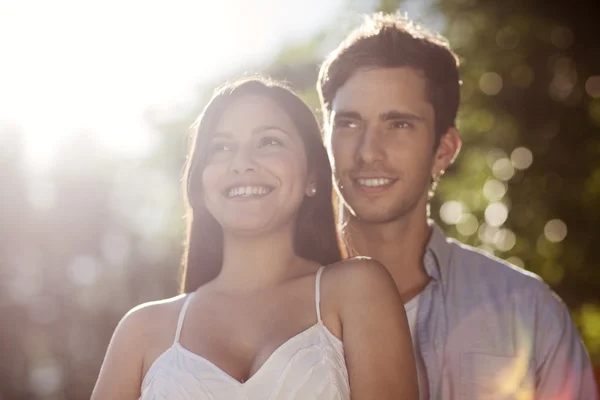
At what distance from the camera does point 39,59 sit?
56.4ft

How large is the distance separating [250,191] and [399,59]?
2.04 meters

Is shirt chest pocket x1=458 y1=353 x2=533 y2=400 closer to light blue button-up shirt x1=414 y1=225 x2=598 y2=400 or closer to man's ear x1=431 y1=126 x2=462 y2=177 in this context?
light blue button-up shirt x1=414 y1=225 x2=598 y2=400

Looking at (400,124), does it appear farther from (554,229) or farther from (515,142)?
(515,142)

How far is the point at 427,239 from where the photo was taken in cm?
547

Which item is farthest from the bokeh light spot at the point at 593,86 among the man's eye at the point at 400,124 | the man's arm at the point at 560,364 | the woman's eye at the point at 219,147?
the woman's eye at the point at 219,147

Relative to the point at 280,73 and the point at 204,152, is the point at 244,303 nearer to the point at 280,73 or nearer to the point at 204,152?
the point at 204,152

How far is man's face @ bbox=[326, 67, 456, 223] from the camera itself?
5277 mm

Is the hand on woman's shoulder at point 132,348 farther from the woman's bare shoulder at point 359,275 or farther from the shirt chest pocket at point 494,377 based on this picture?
the shirt chest pocket at point 494,377

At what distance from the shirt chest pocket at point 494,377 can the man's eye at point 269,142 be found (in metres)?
1.71

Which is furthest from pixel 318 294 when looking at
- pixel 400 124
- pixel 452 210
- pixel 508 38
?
pixel 508 38

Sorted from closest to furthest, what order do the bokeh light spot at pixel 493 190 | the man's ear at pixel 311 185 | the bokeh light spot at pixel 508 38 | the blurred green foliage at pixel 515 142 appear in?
the man's ear at pixel 311 185 → the blurred green foliage at pixel 515 142 → the bokeh light spot at pixel 508 38 → the bokeh light spot at pixel 493 190

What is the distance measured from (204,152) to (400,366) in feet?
4.21

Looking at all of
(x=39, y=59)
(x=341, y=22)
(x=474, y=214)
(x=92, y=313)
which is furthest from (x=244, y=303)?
(x=92, y=313)

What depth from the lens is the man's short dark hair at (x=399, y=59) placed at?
18.1 ft
